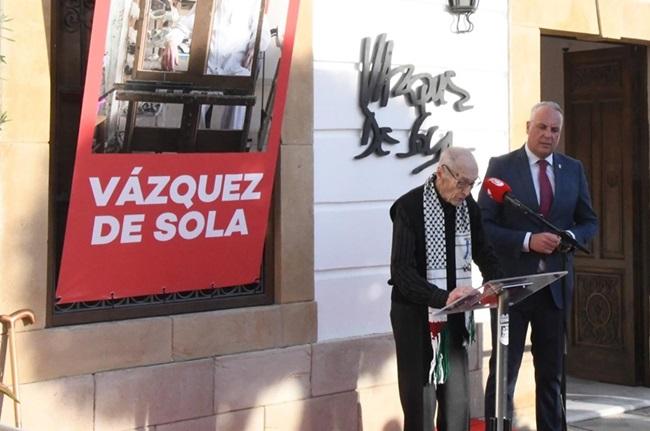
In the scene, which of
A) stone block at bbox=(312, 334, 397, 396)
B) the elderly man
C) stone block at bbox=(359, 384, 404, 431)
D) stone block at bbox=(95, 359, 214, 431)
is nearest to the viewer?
the elderly man

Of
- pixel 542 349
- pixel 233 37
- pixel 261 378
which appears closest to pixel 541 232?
pixel 542 349

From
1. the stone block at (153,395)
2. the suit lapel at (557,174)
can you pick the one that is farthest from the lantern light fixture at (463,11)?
the stone block at (153,395)

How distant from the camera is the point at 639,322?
9.72m

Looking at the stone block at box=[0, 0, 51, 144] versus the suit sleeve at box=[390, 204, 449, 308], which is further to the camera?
the stone block at box=[0, 0, 51, 144]

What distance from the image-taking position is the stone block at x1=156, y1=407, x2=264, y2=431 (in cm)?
657

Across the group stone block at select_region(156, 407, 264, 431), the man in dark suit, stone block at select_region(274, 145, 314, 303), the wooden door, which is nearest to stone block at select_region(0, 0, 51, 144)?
stone block at select_region(156, 407, 264, 431)

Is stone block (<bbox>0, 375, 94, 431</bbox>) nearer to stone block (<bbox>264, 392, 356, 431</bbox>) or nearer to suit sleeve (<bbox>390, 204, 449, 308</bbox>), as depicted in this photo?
stone block (<bbox>264, 392, 356, 431</bbox>)

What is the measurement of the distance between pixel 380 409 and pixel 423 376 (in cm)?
177

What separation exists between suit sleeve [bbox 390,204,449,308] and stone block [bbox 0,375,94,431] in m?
1.80

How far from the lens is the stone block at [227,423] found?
21.6 feet

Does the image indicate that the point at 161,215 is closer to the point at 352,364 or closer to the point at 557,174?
the point at 352,364

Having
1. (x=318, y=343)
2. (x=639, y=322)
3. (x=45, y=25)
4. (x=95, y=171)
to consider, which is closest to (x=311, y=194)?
(x=318, y=343)

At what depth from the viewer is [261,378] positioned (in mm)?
6910

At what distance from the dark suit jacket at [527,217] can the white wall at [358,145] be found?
0.89m
